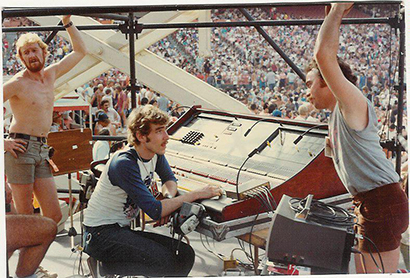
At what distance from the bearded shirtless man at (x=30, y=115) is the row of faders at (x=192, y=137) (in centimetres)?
94

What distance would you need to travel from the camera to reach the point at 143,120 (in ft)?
9.54

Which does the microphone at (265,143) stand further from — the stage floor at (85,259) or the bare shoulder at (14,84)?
the bare shoulder at (14,84)

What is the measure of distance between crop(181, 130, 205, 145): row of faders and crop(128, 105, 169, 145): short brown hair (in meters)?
0.79

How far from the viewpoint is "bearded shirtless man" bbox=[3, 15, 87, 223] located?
126 inches

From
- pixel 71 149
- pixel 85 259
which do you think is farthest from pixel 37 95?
Result: pixel 85 259

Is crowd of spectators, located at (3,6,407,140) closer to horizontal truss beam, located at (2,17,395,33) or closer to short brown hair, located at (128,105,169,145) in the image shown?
horizontal truss beam, located at (2,17,395,33)

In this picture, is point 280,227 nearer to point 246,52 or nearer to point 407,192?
point 407,192

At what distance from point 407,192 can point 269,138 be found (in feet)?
2.93

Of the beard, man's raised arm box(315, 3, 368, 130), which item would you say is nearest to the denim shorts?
the beard

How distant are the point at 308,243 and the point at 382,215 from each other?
0.44 meters

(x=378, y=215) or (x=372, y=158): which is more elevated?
(x=372, y=158)

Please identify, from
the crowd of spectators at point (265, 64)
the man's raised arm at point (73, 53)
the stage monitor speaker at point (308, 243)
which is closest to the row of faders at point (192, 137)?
the crowd of spectators at point (265, 64)

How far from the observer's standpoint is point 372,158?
2635 mm

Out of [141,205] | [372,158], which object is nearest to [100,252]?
[141,205]
